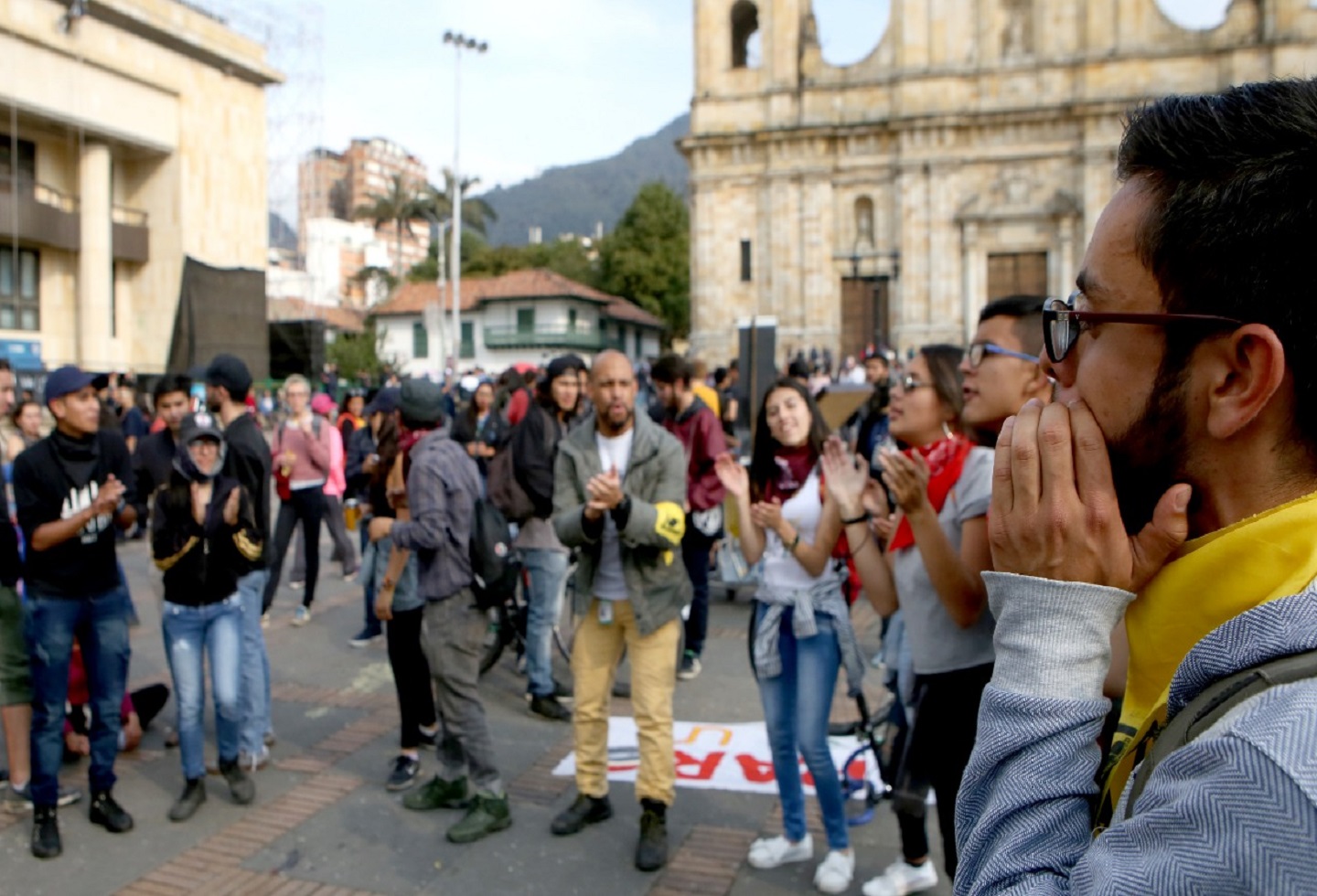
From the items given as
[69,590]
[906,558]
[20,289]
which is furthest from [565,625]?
[20,289]

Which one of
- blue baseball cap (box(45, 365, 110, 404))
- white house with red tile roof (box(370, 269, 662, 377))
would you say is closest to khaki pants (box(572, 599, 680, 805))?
blue baseball cap (box(45, 365, 110, 404))

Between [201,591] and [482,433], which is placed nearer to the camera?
[201,591]

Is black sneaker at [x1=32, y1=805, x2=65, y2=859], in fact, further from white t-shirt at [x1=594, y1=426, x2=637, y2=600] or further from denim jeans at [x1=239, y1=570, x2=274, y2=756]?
white t-shirt at [x1=594, y1=426, x2=637, y2=600]

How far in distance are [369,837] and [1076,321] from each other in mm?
4679

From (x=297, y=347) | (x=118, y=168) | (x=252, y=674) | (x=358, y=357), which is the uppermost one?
(x=118, y=168)

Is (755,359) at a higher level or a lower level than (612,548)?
higher

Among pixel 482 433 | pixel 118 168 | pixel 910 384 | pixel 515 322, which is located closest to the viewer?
pixel 910 384

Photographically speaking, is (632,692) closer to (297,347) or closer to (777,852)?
(777,852)

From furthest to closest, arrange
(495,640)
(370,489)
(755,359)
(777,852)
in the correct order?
(755,359) < (495,640) < (370,489) < (777,852)

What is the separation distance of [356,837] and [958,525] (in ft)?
11.0

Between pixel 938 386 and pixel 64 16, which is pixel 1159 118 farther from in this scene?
pixel 64 16

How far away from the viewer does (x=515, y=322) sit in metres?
55.3

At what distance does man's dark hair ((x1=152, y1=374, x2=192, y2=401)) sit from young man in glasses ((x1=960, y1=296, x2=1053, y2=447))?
626cm

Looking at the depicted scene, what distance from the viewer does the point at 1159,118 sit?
3.93 feet
